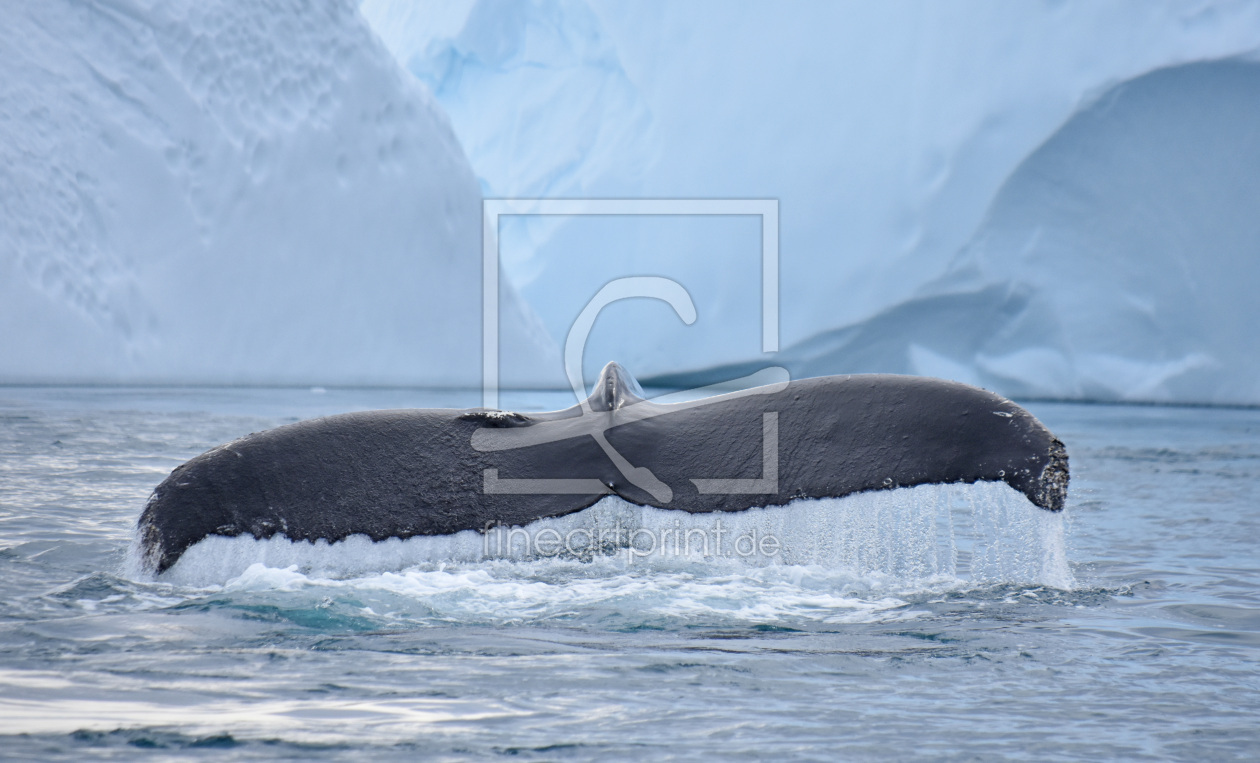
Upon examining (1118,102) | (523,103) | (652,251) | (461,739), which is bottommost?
(461,739)

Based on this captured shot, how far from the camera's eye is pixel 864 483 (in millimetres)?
2932

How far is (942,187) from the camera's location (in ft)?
61.8

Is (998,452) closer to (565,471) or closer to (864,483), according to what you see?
(864,483)

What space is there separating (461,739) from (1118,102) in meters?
17.9

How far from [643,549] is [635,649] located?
62 centimetres

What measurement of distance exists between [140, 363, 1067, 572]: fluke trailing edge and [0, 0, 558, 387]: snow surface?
14.7 m

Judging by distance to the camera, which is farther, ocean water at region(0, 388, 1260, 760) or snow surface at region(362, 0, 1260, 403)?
snow surface at region(362, 0, 1260, 403)

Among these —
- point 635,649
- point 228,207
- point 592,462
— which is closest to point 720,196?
point 228,207

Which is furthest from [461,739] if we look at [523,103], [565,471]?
[523,103]
